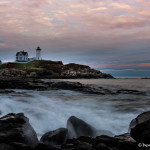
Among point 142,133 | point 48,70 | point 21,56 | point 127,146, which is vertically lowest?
point 127,146

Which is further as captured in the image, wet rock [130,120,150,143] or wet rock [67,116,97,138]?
wet rock [67,116,97,138]

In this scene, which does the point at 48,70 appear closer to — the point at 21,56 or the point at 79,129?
the point at 21,56

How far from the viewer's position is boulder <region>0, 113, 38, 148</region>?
4.62 metres

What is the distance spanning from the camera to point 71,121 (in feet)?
23.0

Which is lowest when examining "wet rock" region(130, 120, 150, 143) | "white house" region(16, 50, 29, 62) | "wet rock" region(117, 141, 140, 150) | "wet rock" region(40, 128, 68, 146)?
"wet rock" region(40, 128, 68, 146)

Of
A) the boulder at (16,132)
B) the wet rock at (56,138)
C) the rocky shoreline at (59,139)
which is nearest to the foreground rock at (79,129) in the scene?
the rocky shoreline at (59,139)

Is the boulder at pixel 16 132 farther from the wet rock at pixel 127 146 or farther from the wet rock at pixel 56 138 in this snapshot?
the wet rock at pixel 127 146

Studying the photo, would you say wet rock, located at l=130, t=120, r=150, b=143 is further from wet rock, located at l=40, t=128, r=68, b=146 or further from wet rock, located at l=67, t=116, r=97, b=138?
wet rock, located at l=40, t=128, r=68, b=146

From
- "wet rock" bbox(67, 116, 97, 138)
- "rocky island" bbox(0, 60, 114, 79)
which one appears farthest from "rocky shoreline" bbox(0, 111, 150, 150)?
"rocky island" bbox(0, 60, 114, 79)

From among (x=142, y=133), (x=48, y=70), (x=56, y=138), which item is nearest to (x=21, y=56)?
(x=48, y=70)

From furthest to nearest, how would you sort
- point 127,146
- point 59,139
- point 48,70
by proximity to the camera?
point 48,70 < point 59,139 < point 127,146

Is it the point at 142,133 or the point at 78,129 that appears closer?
the point at 142,133

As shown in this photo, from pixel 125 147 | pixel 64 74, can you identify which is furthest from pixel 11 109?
pixel 64 74

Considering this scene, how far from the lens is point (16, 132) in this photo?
477 centimetres
